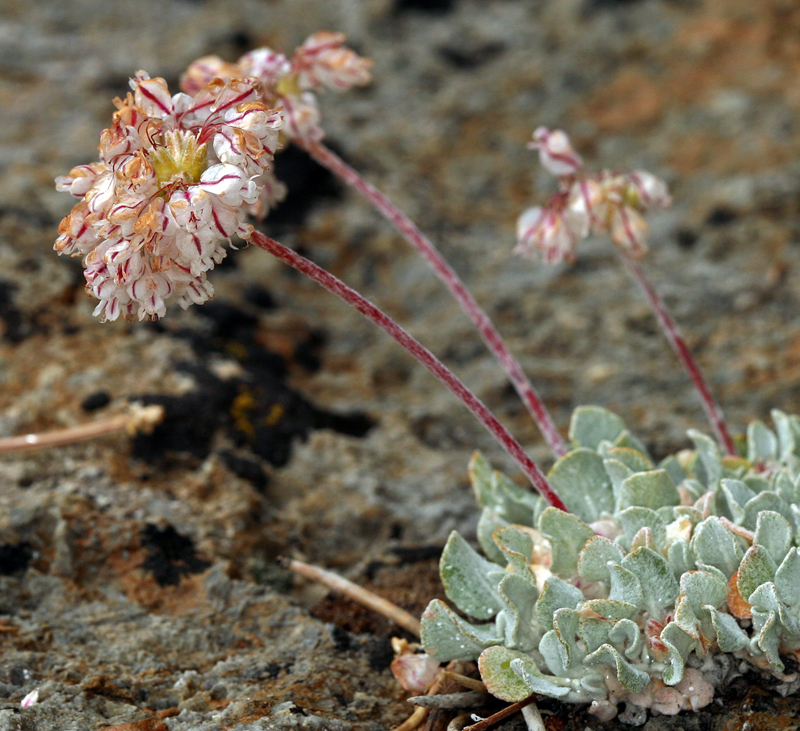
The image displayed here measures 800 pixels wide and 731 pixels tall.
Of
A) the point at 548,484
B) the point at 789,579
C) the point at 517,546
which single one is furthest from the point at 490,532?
the point at 789,579

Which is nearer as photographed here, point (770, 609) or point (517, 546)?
point (770, 609)

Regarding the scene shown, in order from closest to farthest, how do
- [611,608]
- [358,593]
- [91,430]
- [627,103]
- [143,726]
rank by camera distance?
[143,726] < [611,608] < [358,593] < [91,430] < [627,103]

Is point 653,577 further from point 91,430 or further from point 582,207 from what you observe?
point 91,430

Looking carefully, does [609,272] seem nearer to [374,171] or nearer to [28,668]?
[374,171]

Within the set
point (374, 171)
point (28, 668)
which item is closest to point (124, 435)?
point (28, 668)

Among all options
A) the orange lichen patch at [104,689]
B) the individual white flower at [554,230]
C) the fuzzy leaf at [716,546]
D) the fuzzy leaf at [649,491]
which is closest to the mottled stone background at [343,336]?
the orange lichen patch at [104,689]

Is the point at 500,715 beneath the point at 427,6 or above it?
beneath

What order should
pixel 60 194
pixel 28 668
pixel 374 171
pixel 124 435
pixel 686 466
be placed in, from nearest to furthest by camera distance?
pixel 28 668 → pixel 686 466 → pixel 124 435 → pixel 60 194 → pixel 374 171
